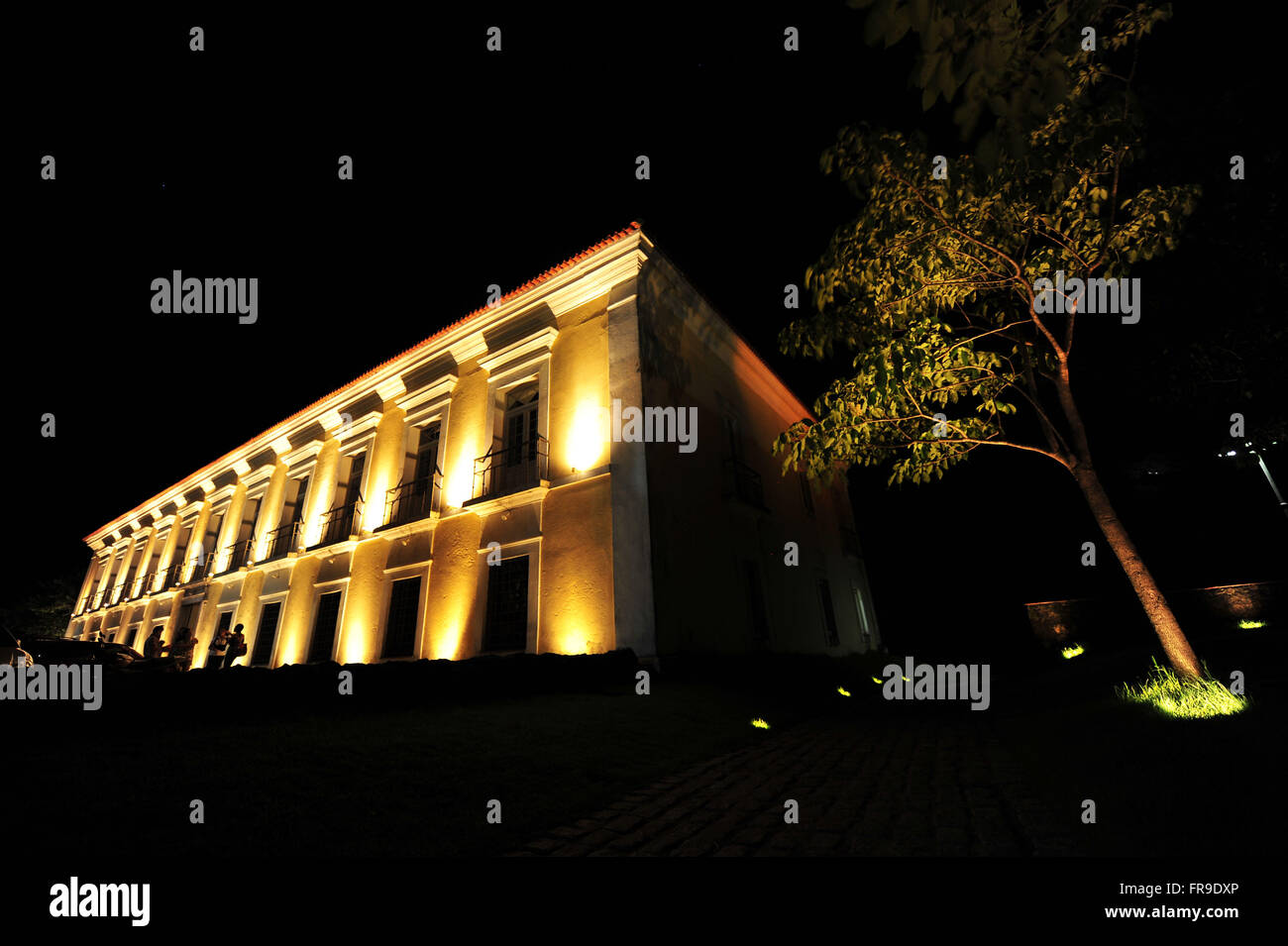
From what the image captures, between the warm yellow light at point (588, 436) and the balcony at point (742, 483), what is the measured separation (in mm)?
3451

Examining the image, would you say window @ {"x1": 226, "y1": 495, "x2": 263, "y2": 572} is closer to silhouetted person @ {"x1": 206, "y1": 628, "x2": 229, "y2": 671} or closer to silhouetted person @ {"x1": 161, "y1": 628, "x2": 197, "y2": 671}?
silhouetted person @ {"x1": 206, "y1": 628, "x2": 229, "y2": 671}

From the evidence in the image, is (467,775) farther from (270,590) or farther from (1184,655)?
(270,590)

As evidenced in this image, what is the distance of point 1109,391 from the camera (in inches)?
417

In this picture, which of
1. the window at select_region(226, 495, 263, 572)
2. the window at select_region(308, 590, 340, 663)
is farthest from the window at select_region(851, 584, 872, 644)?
the window at select_region(226, 495, 263, 572)

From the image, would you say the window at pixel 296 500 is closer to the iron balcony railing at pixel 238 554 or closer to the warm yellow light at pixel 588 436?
the iron balcony railing at pixel 238 554

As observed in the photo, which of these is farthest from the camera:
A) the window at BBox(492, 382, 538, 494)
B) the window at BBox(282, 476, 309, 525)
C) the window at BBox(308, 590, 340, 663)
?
the window at BBox(282, 476, 309, 525)

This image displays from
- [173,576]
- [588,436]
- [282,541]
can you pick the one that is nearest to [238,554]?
[282,541]

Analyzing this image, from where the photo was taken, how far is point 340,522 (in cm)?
1584

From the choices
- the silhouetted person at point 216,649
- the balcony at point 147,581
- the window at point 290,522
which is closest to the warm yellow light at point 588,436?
the window at point 290,522

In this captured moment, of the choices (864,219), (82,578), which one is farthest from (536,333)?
(82,578)

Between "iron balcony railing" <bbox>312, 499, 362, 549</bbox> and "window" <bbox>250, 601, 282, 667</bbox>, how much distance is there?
9.01 feet

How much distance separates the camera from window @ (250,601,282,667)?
634 inches
